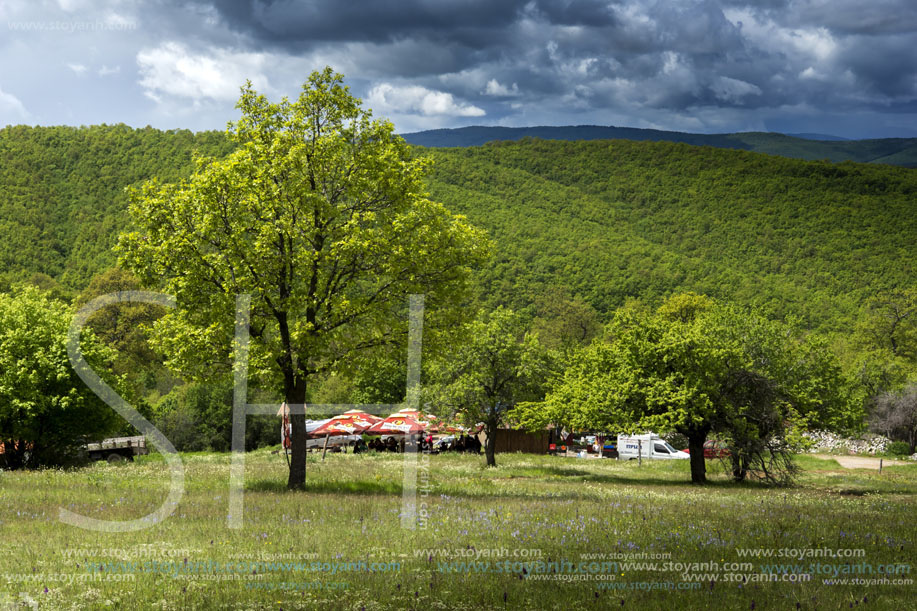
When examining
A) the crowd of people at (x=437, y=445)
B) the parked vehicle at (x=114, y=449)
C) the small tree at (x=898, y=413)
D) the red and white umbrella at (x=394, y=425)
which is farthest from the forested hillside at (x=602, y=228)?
the red and white umbrella at (x=394, y=425)

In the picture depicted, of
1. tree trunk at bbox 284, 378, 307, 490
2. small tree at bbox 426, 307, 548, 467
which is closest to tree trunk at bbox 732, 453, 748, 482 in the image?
small tree at bbox 426, 307, 548, 467

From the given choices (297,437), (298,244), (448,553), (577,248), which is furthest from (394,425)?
(577,248)

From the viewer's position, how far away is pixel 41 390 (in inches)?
1081

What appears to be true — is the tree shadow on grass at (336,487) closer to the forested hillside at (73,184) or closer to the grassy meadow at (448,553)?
the grassy meadow at (448,553)

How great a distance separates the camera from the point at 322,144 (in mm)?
19047

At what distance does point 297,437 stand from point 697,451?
51.9ft

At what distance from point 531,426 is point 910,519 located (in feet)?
66.3

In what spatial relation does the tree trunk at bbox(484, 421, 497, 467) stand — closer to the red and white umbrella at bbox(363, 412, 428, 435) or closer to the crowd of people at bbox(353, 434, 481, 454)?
the red and white umbrella at bbox(363, 412, 428, 435)

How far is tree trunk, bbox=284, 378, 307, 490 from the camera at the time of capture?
63.9 feet

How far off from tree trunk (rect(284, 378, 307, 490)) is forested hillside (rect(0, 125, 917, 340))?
85.9m

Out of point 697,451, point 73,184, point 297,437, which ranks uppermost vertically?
point 73,184

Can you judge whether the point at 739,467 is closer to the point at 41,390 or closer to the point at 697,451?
the point at 697,451

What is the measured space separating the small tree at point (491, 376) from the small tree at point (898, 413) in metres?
35.4

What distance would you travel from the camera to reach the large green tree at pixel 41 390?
26859mm
